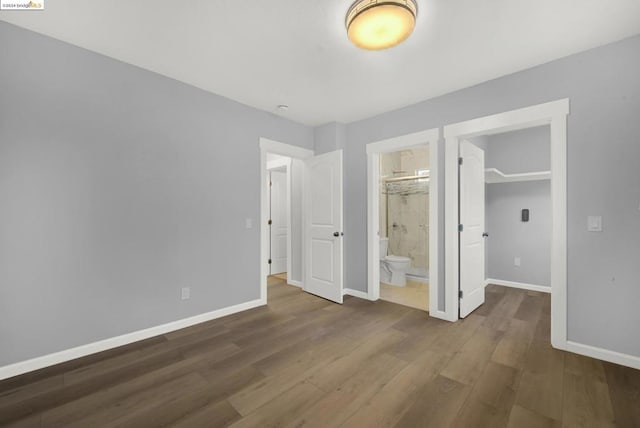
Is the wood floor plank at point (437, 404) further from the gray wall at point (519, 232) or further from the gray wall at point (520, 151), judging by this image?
the gray wall at point (520, 151)

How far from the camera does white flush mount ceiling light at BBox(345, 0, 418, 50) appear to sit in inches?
66.4

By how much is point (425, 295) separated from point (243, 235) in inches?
110

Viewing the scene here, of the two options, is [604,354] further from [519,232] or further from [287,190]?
[287,190]

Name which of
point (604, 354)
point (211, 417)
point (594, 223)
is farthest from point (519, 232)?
point (211, 417)

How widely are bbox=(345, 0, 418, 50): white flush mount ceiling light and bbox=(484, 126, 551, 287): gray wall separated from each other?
350cm

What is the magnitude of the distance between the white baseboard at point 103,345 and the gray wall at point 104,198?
0.05 metres

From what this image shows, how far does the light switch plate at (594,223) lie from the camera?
7.40 feet

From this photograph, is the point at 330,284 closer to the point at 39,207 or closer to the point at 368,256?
the point at 368,256

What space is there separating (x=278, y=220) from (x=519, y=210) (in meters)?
4.21

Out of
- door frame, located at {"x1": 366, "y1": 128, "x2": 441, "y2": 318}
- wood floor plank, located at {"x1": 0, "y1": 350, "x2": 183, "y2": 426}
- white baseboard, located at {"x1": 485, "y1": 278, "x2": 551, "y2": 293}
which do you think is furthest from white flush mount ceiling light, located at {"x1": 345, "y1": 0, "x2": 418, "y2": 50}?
white baseboard, located at {"x1": 485, "y1": 278, "x2": 551, "y2": 293}

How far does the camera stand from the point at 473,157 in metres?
3.34

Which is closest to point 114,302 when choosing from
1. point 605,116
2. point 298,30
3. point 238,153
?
point 238,153

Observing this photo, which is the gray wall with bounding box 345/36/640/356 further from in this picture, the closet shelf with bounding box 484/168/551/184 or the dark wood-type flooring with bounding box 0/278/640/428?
the closet shelf with bounding box 484/168/551/184

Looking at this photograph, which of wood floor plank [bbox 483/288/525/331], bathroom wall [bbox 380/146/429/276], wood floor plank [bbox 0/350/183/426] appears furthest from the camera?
bathroom wall [bbox 380/146/429/276]
